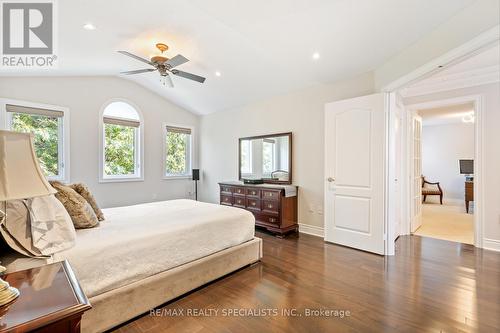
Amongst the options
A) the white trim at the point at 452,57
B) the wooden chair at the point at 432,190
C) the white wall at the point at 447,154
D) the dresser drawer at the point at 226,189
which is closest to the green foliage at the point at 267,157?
the dresser drawer at the point at 226,189

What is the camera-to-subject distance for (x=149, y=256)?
6.39ft

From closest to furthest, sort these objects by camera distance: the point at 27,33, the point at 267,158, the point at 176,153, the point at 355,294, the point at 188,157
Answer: the point at 355,294, the point at 27,33, the point at 267,158, the point at 176,153, the point at 188,157

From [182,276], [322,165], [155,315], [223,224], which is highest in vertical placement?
[322,165]

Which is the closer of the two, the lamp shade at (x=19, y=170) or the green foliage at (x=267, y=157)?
the lamp shade at (x=19, y=170)

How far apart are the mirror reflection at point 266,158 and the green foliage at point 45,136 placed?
3.51 meters

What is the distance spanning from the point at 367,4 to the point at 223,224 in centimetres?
264

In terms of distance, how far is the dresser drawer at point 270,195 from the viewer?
13.3ft

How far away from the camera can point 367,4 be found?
7.66ft

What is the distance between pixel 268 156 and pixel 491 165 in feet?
11.1

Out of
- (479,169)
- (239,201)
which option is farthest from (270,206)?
(479,169)

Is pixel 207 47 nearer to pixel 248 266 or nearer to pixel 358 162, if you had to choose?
pixel 358 162

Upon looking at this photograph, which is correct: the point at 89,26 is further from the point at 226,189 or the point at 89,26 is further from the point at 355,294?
the point at 355,294

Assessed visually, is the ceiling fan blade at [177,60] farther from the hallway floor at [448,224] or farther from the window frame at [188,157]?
the hallway floor at [448,224]

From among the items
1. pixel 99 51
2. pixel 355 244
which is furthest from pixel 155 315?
pixel 99 51
